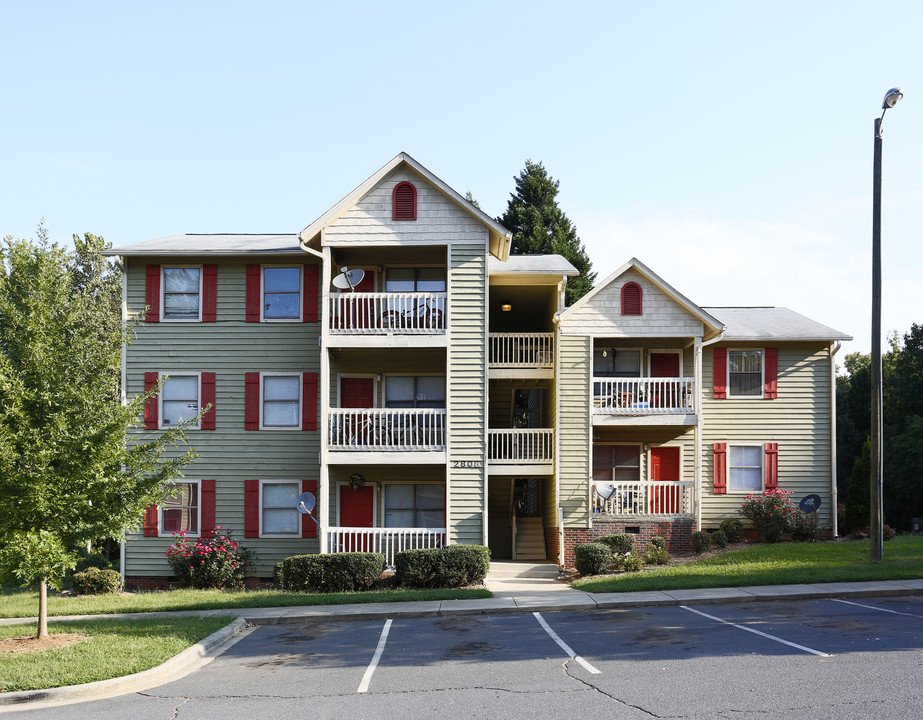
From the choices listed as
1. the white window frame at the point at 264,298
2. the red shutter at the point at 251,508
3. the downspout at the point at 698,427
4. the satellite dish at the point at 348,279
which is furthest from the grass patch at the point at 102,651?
the downspout at the point at 698,427

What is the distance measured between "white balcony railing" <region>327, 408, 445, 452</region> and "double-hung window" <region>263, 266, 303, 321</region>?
10.3 feet

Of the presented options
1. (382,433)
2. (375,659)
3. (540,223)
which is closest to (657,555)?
(382,433)

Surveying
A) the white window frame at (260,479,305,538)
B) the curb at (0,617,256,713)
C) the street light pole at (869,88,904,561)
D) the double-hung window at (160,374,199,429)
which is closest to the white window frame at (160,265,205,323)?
the double-hung window at (160,374,199,429)

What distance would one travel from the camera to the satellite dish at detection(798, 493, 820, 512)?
23156 mm

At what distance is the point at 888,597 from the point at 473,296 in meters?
10.8

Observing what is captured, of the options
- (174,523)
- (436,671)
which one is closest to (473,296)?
(174,523)

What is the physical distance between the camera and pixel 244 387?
71.7ft

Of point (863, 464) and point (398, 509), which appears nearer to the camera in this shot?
point (398, 509)

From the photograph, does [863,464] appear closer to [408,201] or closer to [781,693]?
[408,201]

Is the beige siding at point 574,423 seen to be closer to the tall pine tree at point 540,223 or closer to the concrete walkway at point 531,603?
the concrete walkway at point 531,603

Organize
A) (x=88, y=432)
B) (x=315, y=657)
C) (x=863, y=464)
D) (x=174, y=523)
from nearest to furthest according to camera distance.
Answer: (x=315, y=657), (x=88, y=432), (x=174, y=523), (x=863, y=464)

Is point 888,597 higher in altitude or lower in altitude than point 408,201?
lower

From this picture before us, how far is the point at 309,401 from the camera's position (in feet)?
71.7

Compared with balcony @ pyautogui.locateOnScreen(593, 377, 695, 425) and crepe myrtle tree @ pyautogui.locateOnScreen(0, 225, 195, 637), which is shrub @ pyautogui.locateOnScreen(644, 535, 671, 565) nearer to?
balcony @ pyautogui.locateOnScreen(593, 377, 695, 425)
